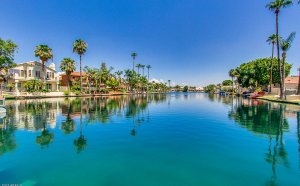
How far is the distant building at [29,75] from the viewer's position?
Answer: 48.6 meters

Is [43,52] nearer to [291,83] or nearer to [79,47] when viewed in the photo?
[79,47]

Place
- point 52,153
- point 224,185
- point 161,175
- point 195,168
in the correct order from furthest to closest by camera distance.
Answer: point 52,153 → point 195,168 → point 161,175 → point 224,185

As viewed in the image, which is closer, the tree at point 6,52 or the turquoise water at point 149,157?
the turquoise water at point 149,157

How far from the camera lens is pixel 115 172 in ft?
19.8

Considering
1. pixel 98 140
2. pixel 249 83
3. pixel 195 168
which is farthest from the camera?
pixel 249 83

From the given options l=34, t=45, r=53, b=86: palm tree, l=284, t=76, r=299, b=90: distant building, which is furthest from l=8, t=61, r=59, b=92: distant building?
l=284, t=76, r=299, b=90: distant building

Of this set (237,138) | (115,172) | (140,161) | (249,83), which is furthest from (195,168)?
(249,83)

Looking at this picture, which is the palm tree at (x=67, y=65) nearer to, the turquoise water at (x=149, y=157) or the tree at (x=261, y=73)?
the turquoise water at (x=149, y=157)

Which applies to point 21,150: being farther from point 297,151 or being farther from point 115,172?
point 297,151

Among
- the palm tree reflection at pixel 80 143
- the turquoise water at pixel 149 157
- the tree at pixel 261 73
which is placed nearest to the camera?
the turquoise water at pixel 149 157

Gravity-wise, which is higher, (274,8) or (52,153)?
(274,8)

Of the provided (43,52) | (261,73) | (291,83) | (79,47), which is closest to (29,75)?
(43,52)

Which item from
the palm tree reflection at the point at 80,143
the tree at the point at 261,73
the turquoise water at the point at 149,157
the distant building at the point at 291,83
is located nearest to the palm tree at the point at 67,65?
the turquoise water at the point at 149,157

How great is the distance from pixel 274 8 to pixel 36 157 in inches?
1798
